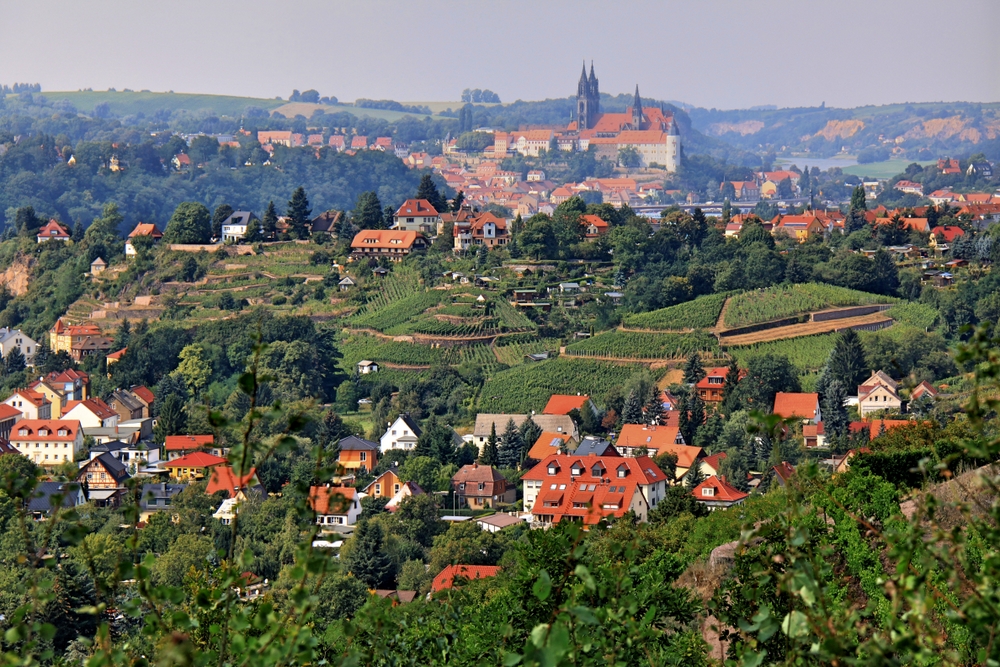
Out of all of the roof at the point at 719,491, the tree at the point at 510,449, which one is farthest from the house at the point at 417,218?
the roof at the point at 719,491

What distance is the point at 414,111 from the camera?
539ft

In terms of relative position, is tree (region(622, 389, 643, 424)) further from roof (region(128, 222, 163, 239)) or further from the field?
roof (region(128, 222, 163, 239))

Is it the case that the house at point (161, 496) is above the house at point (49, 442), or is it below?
above

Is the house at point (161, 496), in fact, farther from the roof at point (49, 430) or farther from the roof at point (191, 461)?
the roof at point (49, 430)

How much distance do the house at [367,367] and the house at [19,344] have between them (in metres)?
11.1

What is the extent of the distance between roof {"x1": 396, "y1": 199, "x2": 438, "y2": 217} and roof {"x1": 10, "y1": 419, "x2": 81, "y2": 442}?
16.0 m

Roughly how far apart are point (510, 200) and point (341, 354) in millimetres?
59626

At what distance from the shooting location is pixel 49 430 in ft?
107

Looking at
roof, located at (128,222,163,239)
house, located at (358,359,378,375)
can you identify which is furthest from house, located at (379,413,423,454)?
roof, located at (128,222,163,239)

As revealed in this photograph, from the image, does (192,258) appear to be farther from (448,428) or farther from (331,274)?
(448,428)

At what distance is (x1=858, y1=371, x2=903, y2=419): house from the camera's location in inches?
1176

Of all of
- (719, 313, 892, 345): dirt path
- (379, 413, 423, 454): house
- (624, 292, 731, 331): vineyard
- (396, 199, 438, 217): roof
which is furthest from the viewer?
(396, 199, 438, 217): roof

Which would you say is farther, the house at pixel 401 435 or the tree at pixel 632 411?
the tree at pixel 632 411

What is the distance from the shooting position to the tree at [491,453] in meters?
27.7
